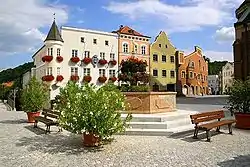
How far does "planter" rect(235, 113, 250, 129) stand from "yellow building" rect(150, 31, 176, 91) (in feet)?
132

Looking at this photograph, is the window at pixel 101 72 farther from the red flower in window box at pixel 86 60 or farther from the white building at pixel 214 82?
the white building at pixel 214 82

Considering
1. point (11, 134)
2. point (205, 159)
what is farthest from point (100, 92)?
point (11, 134)

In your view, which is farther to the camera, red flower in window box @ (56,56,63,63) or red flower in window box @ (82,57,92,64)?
red flower in window box @ (82,57,92,64)

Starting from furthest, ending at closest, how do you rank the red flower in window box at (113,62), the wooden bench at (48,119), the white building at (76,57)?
the red flower in window box at (113,62), the white building at (76,57), the wooden bench at (48,119)

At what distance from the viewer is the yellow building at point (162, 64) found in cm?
5444

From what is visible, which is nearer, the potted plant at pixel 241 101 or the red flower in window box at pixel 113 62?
the potted plant at pixel 241 101

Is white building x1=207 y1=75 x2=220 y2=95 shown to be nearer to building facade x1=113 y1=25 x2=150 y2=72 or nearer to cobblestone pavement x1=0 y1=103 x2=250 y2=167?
building facade x1=113 y1=25 x2=150 y2=72

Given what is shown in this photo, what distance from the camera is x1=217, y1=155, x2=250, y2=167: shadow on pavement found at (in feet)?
22.6

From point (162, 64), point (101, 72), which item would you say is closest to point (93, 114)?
point (101, 72)

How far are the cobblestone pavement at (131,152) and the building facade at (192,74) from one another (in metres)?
50.4

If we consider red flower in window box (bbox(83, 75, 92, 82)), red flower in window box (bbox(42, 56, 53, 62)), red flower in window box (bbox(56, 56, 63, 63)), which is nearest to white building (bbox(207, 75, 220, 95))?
red flower in window box (bbox(83, 75, 92, 82))

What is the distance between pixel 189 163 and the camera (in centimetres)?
707

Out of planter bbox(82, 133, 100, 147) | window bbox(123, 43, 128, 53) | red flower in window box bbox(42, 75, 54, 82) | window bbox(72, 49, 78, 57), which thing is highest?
window bbox(123, 43, 128, 53)

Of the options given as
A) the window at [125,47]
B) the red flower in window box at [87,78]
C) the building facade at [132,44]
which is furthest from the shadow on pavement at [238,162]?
the window at [125,47]
